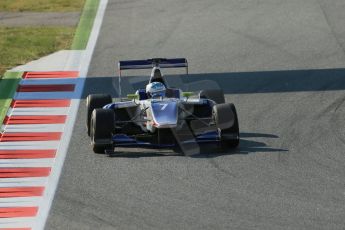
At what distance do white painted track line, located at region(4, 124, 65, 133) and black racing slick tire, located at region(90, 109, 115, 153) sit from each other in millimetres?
2041

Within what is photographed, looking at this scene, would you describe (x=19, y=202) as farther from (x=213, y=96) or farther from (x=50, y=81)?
(x=50, y=81)

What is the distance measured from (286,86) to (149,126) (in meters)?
4.81

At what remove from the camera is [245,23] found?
24750mm

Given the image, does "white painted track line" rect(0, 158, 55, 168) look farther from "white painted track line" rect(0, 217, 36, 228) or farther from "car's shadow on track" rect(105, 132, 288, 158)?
"white painted track line" rect(0, 217, 36, 228)

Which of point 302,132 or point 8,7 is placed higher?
point 8,7

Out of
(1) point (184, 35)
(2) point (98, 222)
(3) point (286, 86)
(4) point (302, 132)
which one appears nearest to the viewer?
(2) point (98, 222)

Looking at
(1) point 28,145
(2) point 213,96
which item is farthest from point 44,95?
(2) point 213,96

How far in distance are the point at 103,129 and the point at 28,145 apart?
1859 mm

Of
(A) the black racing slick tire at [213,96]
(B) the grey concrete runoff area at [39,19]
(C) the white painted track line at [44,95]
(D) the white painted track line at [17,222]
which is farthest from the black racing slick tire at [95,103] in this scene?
(B) the grey concrete runoff area at [39,19]

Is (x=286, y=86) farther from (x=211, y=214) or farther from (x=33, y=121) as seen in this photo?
(x=211, y=214)

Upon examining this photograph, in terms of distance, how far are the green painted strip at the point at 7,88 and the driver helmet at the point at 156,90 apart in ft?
10.4

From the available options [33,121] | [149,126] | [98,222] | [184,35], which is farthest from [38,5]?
[98,222]

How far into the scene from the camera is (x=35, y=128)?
58.7 ft

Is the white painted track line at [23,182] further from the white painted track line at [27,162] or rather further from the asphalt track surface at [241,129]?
the white painted track line at [27,162]
